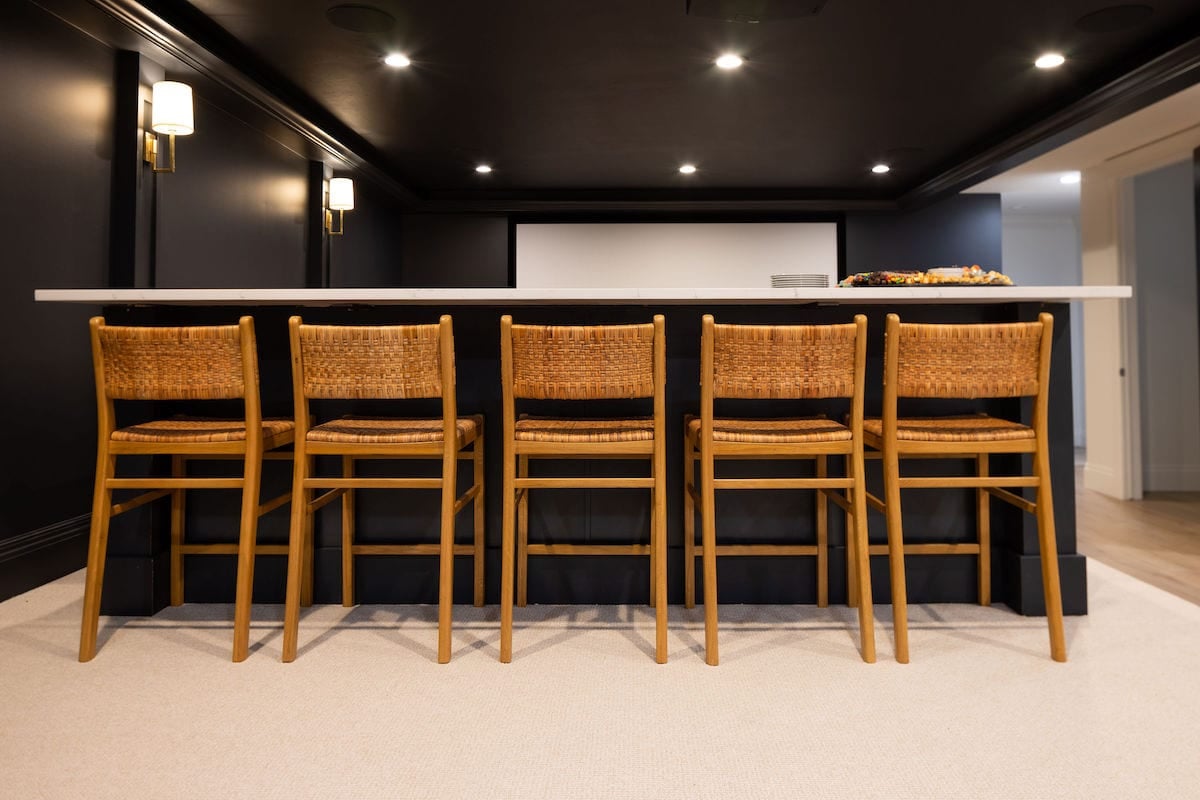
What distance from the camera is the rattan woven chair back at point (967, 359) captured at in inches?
78.2

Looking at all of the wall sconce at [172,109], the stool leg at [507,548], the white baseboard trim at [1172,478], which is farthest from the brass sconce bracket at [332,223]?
the white baseboard trim at [1172,478]

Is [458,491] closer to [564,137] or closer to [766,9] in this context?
[766,9]

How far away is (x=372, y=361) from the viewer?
78.0 inches

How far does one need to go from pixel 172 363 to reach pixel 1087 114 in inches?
191

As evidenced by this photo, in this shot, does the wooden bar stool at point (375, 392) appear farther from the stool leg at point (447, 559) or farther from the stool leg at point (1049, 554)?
the stool leg at point (1049, 554)

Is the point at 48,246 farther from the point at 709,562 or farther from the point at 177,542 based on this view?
the point at 709,562

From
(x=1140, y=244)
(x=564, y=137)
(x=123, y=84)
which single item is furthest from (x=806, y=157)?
(x=123, y=84)

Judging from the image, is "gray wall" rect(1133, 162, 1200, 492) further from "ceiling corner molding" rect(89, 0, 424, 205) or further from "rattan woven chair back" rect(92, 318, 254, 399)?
"rattan woven chair back" rect(92, 318, 254, 399)

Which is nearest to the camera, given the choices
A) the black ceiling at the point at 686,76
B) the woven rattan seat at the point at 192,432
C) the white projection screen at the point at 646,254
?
the woven rattan seat at the point at 192,432

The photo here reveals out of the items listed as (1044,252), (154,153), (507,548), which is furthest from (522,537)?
(1044,252)

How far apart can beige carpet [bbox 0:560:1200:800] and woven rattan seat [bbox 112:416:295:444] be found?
0.62 m

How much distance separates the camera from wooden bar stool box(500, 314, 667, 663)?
6.37 feet

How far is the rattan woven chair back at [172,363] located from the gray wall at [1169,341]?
584 centimetres

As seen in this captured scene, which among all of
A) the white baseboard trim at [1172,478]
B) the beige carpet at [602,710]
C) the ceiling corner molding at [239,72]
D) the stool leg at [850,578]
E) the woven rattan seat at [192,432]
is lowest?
the beige carpet at [602,710]
